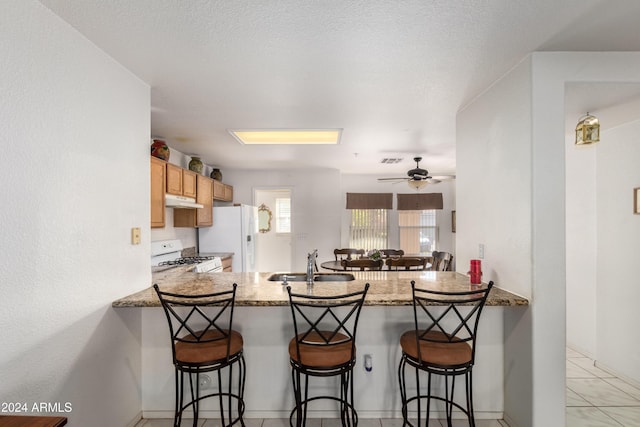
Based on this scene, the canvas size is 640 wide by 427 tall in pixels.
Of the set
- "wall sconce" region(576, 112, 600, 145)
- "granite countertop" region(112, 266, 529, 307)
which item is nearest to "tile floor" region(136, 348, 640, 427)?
"granite countertop" region(112, 266, 529, 307)

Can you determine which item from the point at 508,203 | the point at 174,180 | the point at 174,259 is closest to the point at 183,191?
the point at 174,180

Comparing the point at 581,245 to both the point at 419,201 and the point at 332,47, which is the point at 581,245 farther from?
the point at 419,201

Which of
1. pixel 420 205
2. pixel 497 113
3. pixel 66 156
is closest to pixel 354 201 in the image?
pixel 420 205

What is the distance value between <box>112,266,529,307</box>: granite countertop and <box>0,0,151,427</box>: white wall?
0.25 meters

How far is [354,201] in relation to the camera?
6273mm

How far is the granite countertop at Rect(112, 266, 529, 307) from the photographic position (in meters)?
1.76

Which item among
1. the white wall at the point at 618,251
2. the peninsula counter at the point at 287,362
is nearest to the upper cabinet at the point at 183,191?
the peninsula counter at the point at 287,362

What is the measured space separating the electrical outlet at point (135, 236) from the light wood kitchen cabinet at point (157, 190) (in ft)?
3.01

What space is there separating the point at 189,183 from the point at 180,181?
0.83ft

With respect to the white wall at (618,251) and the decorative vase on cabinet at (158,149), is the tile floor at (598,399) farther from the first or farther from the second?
the decorative vase on cabinet at (158,149)

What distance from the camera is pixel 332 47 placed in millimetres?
1644

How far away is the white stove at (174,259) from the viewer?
3426mm

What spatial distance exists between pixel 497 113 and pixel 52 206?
2.69 meters

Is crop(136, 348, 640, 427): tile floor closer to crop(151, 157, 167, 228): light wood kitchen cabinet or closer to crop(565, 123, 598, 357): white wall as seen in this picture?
crop(565, 123, 598, 357): white wall
